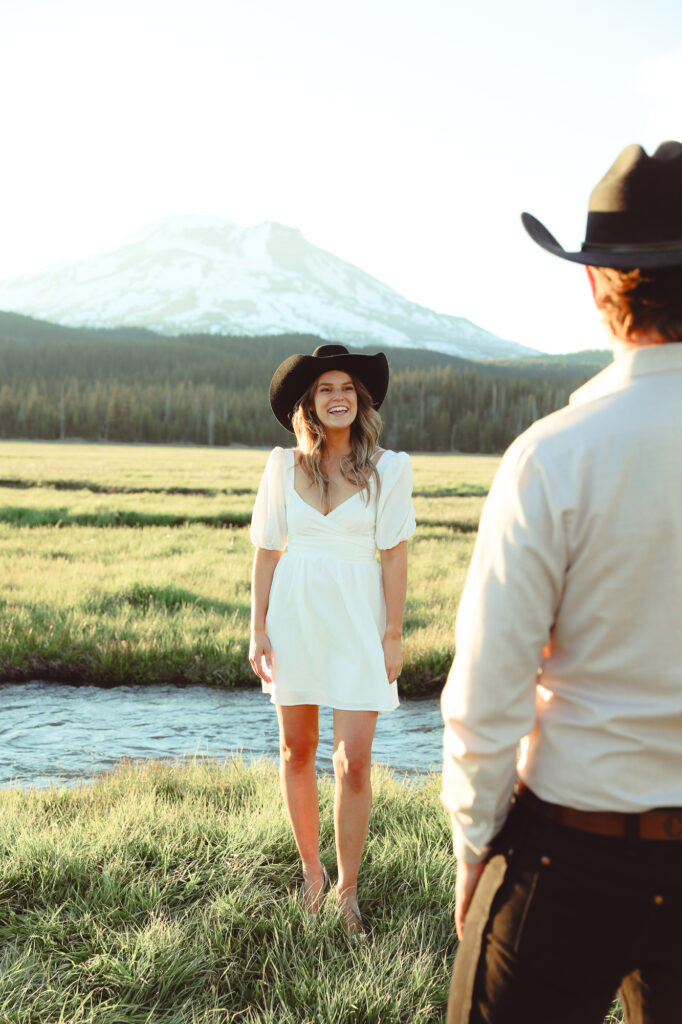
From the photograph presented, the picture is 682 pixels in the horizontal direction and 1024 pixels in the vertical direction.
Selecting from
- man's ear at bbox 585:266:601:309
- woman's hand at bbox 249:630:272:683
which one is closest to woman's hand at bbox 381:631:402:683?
woman's hand at bbox 249:630:272:683

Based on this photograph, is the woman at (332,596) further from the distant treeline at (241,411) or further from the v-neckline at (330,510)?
the distant treeline at (241,411)

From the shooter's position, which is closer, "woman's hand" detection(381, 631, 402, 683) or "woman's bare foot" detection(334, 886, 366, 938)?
"woman's bare foot" detection(334, 886, 366, 938)

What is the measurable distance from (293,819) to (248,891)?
35 centimetres

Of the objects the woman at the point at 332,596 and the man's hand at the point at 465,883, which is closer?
the man's hand at the point at 465,883

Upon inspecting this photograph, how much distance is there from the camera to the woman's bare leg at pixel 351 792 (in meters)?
3.67

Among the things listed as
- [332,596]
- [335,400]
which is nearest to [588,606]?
[332,596]

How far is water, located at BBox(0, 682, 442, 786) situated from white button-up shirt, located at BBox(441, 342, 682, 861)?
5.13 metres

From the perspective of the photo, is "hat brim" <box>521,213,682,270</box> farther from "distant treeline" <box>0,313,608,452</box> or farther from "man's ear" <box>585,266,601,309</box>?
"distant treeline" <box>0,313,608,452</box>

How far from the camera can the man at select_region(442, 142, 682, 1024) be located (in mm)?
1575

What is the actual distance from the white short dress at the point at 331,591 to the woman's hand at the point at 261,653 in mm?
39

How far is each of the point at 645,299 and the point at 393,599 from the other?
2.41 metres

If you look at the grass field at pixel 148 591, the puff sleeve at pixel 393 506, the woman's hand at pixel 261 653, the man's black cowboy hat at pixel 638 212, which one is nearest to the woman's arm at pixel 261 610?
the woman's hand at pixel 261 653

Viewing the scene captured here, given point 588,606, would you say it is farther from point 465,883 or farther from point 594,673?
point 465,883

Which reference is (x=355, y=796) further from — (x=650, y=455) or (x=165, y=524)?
(x=165, y=524)
